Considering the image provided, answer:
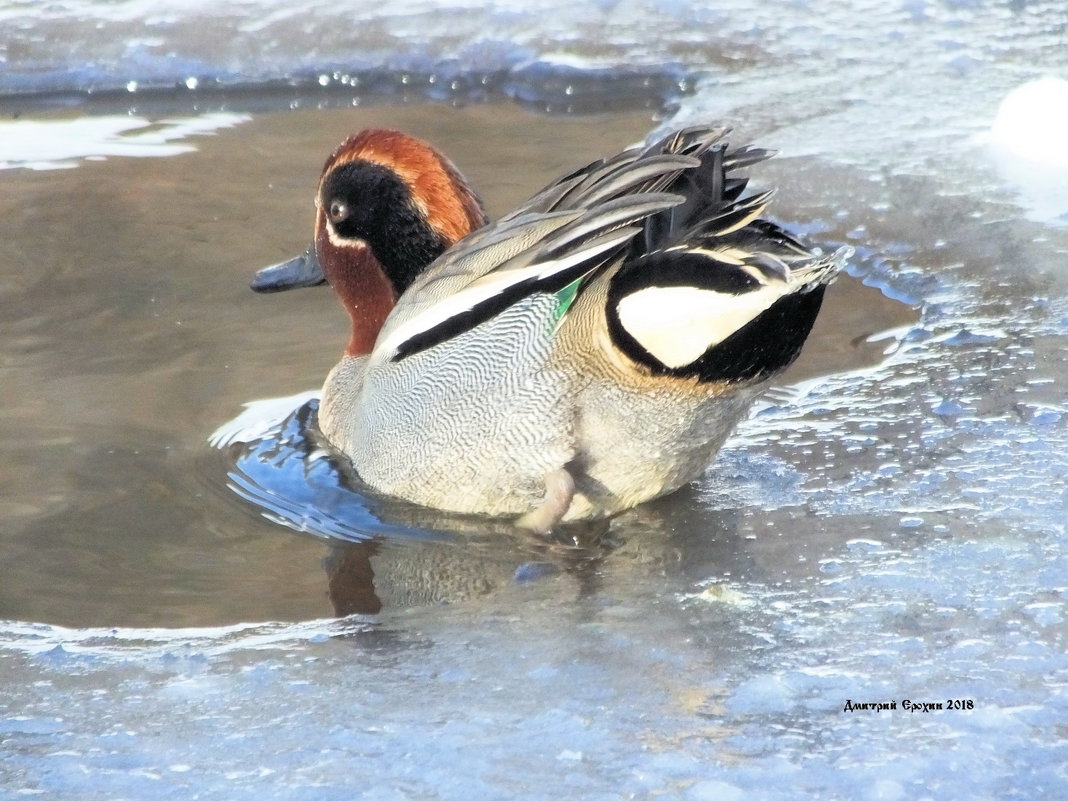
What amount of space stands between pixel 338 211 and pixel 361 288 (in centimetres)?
24

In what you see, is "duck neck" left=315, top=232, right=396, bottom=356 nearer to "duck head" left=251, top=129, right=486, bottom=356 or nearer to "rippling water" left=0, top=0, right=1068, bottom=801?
"duck head" left=251, top=129, right=486, bottom=356

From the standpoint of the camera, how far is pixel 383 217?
160 inches

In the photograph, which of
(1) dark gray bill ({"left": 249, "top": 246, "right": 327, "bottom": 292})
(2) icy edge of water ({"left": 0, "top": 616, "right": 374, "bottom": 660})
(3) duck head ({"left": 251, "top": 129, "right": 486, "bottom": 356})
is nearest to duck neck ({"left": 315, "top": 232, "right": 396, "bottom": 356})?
(3) duck head ({"left": 251, "top": 129, "right": 486, "bottom": 356})

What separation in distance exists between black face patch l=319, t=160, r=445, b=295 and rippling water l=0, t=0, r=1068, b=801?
549 millimetres

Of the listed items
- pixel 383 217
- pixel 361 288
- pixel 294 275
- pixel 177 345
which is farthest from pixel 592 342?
pixel 177 345

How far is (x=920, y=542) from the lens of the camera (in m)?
3.16

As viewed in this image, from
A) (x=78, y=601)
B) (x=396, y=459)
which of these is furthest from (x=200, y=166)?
(x=78, y=601)

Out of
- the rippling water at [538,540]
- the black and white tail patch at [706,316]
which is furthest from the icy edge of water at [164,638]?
the black and white tail patch at [706,316]

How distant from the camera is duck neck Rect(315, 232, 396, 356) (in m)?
4.17

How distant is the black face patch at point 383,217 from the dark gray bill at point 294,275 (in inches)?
8.4

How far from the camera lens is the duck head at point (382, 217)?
13.1 ft

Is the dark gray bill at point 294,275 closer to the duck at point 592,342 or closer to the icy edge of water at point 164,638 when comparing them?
the duck at point 592,342

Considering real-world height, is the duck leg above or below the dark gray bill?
below

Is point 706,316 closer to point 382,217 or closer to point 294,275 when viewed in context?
point 382,217
